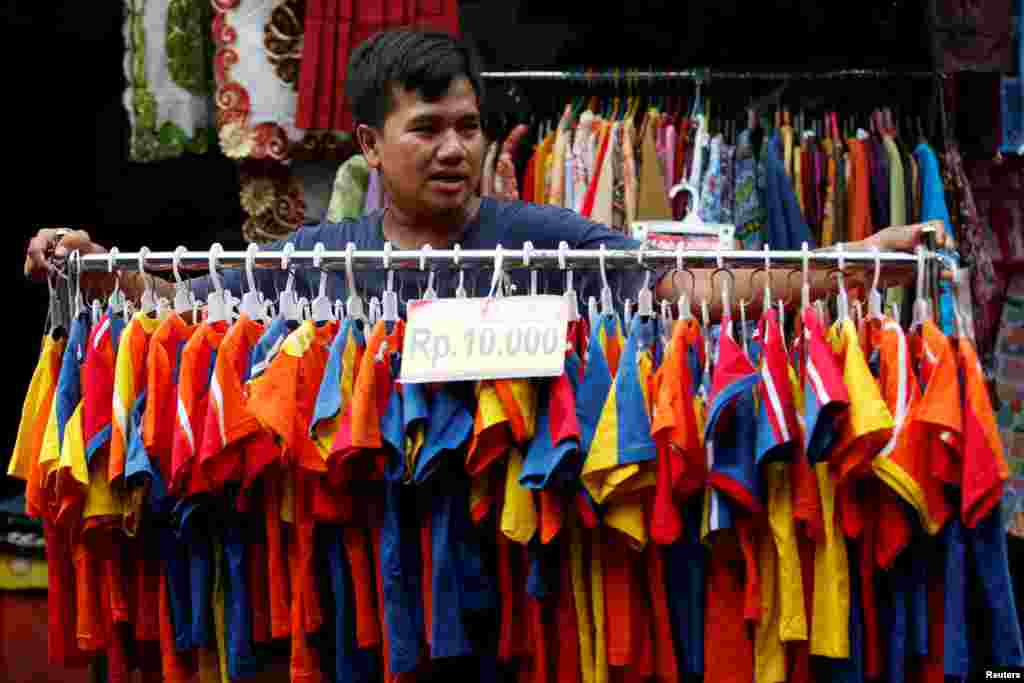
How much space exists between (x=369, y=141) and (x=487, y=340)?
0.75m

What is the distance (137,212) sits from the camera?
3.93 metres

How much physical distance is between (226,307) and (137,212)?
2.05 m

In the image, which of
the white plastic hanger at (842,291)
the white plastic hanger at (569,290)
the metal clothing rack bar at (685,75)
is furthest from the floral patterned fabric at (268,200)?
the white plastic hanger at (842,291)

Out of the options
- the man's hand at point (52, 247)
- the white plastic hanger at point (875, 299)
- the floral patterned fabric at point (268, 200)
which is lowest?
the white plastic hanger at point (875, 299)

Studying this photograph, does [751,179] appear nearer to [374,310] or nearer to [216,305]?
[374,310]

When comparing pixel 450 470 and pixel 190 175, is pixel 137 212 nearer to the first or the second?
pixel 190 175

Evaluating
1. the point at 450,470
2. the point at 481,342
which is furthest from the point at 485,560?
the point at 481,342

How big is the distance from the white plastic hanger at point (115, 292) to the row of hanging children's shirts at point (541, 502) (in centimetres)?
6

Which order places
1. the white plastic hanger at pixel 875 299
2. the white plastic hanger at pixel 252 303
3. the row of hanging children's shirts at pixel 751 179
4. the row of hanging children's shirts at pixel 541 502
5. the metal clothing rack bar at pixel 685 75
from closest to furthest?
the row of hanging children's shirts at pixel 541 502, the white plastic hanger at pixel 875 299, the white plastic hanger at pixel 252 303, the row of hanging children's shirts at pixel 751 179, the metal clothing rack bar at pixel 685 75

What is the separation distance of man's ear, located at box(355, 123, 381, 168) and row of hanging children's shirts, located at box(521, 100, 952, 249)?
1.21m

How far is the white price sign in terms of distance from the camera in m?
1.82

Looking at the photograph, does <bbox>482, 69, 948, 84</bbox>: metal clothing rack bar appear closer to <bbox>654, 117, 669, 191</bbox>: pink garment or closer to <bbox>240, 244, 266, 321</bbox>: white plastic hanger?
<bbox>654, 117, 669, 191</bbox>: pink garment

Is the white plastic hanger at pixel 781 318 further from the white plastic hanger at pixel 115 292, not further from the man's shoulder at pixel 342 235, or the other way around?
the white plastic hanger at pixel 115 292

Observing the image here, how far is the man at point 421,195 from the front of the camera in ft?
7.16
